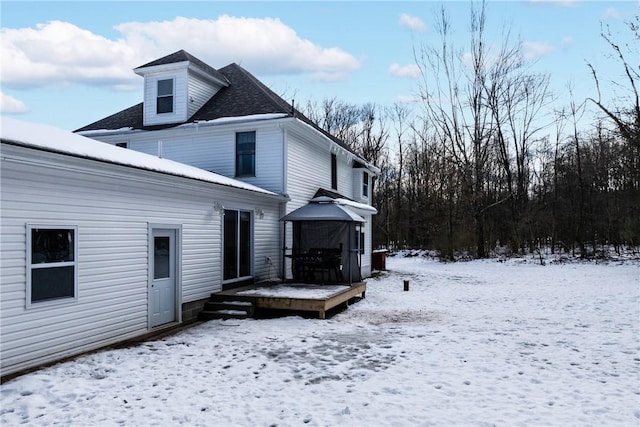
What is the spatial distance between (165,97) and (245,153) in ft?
12.5

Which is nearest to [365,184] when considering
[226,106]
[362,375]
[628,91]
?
[226,106]

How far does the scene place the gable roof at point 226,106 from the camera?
46.0ft

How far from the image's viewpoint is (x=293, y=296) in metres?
9.80

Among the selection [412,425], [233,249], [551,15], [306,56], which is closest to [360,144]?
[306,56]

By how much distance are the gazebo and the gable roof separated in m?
3.08

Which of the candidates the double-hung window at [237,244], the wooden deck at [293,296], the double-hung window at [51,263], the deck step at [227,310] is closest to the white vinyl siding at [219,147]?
the double-hung window at [237,244]

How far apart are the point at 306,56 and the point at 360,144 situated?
12469 millimetres

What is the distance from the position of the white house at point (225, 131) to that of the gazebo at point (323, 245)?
0.46 meters

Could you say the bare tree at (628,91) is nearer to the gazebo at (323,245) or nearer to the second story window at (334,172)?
the second story window at (334,172)

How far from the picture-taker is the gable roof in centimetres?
1402

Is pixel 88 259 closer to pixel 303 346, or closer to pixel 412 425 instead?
pixel 303 346

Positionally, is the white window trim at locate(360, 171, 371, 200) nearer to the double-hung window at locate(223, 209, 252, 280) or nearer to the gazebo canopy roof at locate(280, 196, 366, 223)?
the gazebo canopy roof at locate(280, 196, 366, 223)

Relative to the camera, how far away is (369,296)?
13.3m

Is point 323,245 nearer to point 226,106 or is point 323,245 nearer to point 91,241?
point 226,106
